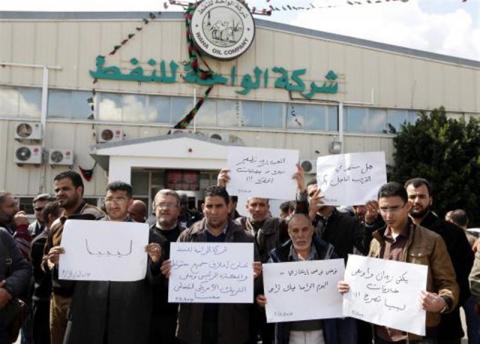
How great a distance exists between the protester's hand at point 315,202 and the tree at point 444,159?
13723 millimetres

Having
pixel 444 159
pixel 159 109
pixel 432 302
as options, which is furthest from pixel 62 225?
pixel 444 159

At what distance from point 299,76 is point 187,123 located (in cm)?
474

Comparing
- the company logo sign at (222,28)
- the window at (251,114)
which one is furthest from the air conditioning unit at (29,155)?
the window at (251,114)

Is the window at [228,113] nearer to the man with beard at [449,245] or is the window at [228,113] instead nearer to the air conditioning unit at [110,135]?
the air conditioning unit at [110,135]

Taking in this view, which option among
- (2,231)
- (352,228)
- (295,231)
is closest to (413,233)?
(295,231)

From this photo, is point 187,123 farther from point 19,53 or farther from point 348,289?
point 348,289

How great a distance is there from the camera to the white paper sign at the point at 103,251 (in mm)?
3268

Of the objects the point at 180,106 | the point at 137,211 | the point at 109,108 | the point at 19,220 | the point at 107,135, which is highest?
the point at 180,106

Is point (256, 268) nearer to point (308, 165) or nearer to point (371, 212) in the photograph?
point (371, 212)

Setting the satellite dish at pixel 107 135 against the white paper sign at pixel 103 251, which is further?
the satellite dish at pixel 107 135

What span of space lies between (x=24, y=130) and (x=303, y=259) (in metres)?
14.3

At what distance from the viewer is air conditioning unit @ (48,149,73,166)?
1562 centimetres

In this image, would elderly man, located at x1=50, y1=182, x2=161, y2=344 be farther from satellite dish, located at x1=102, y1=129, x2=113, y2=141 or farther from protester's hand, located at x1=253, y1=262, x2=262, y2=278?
satellite dish, located at x1=102, y1=129, x2=113, y2=141

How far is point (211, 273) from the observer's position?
11.0 ft
